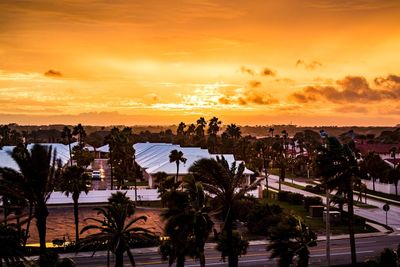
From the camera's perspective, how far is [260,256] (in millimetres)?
48188

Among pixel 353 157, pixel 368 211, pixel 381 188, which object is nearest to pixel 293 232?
pixel 353 157

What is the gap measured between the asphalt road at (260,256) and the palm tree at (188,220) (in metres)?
13.9

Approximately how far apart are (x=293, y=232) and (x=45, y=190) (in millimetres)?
18235

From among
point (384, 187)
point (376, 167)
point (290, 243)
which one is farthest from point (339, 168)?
point (384, 187)

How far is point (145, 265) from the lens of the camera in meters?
44.5

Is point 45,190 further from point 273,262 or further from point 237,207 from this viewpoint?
point 273,262

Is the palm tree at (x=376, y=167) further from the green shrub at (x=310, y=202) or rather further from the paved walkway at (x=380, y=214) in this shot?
the green shrub at (x=310, y=202)

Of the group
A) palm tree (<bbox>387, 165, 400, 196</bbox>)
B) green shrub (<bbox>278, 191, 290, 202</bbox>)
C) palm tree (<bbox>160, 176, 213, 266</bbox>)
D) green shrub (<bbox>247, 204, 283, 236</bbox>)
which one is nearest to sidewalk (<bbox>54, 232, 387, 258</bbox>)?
green shrub (<bbox>247, 204, 283, 236</bbox>)

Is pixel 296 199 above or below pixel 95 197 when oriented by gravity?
below

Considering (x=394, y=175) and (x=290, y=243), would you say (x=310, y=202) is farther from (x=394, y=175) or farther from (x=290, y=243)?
(x=290, y=243)

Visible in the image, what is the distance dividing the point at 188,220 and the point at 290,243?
919cm

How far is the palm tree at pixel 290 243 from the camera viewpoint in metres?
35.1

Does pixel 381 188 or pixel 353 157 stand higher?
pixel 353 157

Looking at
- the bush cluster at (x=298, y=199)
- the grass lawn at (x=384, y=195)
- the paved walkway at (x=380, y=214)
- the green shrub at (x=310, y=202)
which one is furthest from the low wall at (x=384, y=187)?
the green shrub at (x=310, y=202)
